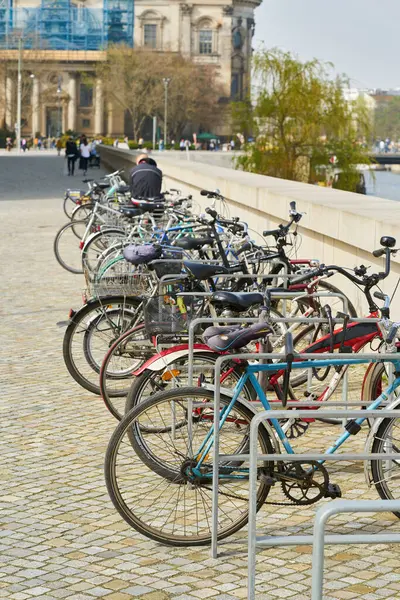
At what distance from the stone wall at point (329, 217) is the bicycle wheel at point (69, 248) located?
2.20m

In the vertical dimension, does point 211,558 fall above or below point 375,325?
below

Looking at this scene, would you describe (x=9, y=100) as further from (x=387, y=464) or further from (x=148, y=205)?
(x=387, y=464)

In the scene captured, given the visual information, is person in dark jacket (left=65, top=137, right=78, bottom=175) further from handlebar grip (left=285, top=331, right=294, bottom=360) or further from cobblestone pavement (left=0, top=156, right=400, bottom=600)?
handlebar grip (left=285, top=331, right=294, bottom=360)

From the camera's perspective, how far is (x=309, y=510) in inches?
233

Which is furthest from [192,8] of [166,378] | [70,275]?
[166,378]

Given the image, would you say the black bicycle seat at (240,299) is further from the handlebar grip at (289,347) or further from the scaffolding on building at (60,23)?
the scaffolding on building at (60,23)

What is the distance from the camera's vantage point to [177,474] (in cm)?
560

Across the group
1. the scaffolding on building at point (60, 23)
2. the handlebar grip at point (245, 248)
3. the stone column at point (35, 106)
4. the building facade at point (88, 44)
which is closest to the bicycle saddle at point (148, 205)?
the handlebar grip at point (245, 248)

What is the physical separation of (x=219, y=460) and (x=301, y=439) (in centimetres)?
194

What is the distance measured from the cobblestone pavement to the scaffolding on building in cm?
11988

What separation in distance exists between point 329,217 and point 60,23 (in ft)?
398

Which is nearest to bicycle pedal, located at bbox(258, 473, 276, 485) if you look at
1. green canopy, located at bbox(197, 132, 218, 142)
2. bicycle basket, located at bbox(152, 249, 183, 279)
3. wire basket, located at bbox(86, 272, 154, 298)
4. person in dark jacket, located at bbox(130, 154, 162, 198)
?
bicycle basket, located at bbox(152, 249, 183, 279)

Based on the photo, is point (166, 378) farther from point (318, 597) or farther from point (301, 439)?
point (318, 597)

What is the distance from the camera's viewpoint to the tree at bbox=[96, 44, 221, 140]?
120m
